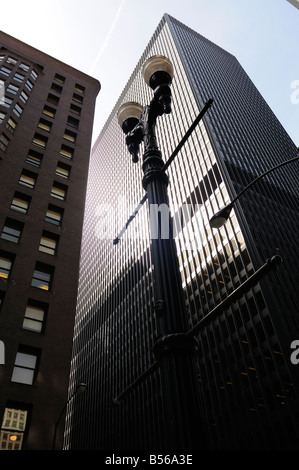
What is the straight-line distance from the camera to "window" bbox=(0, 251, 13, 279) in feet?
77.8

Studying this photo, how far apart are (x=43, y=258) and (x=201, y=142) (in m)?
A: 72.7

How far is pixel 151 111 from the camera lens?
32.0 ft

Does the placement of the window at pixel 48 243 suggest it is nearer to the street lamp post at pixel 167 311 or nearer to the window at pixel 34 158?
the window at pixel 34 158

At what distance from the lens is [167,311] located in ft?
22.2

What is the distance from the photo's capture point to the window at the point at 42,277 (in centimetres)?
2459

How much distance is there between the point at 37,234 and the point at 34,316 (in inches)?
266

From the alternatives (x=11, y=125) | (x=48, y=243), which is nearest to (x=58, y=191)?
(x=48, y=243)

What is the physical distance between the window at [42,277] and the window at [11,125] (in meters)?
15.3

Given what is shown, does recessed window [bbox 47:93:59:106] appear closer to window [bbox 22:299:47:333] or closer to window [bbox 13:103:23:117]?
window [bbox 13:103:23:117]

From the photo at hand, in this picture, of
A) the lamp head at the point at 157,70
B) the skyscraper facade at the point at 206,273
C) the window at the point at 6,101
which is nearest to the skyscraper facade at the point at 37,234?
the window at the point at 6,101

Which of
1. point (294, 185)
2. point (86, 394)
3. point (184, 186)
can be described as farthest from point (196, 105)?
point (86, 394)

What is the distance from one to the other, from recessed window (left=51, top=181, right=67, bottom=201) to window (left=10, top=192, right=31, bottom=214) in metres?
2.60

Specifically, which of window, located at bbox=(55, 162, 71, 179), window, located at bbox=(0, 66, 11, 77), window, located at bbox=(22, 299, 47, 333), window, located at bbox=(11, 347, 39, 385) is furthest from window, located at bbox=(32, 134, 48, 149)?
window, located at bbox=(11, 347, 39, 385)

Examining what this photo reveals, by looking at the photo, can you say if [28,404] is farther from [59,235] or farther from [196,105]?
[196,105]
